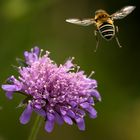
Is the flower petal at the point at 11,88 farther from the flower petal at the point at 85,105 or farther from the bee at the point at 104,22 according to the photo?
the bee at the point at 104,22

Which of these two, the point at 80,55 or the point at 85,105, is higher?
the point at 80,55

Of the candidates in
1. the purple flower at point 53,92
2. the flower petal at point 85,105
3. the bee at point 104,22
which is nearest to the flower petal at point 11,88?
the purple flower at point 53,92

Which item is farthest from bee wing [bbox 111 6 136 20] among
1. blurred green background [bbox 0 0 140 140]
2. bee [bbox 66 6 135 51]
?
blurred green background [bbox 0 0 140 140]

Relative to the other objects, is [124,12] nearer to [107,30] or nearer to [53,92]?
[107,30]

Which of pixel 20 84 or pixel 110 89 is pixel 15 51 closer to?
pixel 110 89

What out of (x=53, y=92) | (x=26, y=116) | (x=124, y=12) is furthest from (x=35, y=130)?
(x=124, y=12)

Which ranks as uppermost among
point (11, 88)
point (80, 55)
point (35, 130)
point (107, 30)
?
point (80, 55)

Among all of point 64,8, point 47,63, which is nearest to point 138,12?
point 64,8
